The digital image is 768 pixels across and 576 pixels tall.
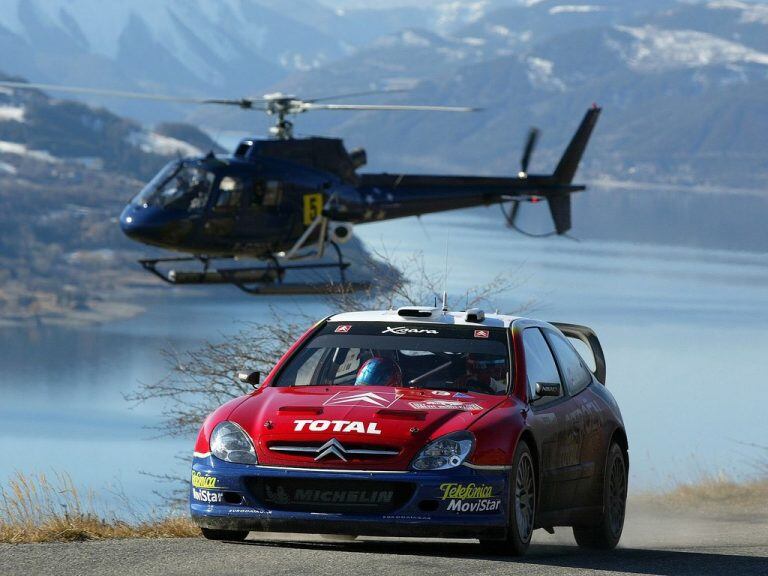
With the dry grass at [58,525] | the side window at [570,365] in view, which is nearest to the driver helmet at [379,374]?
the side window at [570,365]

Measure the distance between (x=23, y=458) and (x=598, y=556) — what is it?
2464 inches

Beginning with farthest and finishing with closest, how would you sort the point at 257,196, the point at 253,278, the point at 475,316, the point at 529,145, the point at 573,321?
the point at 573,321, the point at 529,145, the point at 253,278, the point at 257,196, the point at 475,316

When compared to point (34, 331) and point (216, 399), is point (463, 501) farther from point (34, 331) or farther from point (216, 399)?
point (34, 331)

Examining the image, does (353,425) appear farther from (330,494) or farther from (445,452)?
(445,452)

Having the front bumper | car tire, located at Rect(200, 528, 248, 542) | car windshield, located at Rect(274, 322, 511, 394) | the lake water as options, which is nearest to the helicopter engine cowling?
the lake water

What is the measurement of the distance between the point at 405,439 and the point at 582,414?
6.35 feet

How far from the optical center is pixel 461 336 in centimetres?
929

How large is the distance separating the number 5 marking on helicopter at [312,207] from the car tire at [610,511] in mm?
20010

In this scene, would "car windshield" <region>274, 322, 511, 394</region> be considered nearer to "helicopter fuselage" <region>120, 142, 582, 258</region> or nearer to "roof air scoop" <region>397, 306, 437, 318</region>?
"roof air scoop" <region>397, 306, 437, 318</region>

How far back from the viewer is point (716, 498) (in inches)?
707

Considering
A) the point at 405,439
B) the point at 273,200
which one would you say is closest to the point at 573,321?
the point at 273,200

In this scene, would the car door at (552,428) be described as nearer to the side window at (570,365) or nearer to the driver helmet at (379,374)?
the side window at (570,365)

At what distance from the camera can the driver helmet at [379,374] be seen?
910 centimetres

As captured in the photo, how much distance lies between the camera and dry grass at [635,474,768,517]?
16.0 m
